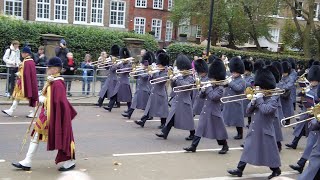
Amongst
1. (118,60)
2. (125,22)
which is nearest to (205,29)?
(125,22)

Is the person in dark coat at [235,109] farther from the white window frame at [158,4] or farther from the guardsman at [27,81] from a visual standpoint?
the white window frame at [158,4]

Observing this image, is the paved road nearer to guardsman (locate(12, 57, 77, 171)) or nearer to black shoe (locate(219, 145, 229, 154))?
black shoe (locate(219, 145, 229, 154))

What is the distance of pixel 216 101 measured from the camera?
9.84 m

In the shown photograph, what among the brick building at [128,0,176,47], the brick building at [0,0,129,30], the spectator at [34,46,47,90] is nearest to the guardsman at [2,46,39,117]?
the spectator at [34,46,47,90]

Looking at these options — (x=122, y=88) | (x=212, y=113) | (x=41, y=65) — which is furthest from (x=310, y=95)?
(x=41, y=65)

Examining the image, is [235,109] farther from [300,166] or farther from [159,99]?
[300,166]

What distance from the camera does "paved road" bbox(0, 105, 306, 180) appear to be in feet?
26.2

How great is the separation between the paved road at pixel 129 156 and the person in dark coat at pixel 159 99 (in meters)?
0.39

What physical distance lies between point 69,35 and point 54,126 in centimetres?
1605

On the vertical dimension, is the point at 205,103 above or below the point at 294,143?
above

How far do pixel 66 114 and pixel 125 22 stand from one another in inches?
1445

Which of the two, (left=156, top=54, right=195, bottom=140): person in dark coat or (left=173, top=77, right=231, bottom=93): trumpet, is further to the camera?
(left=156, top=54, right=195, bottom=140): person in dark coat

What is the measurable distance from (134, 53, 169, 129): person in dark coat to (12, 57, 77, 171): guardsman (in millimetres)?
4513

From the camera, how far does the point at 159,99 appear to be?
12234mm
